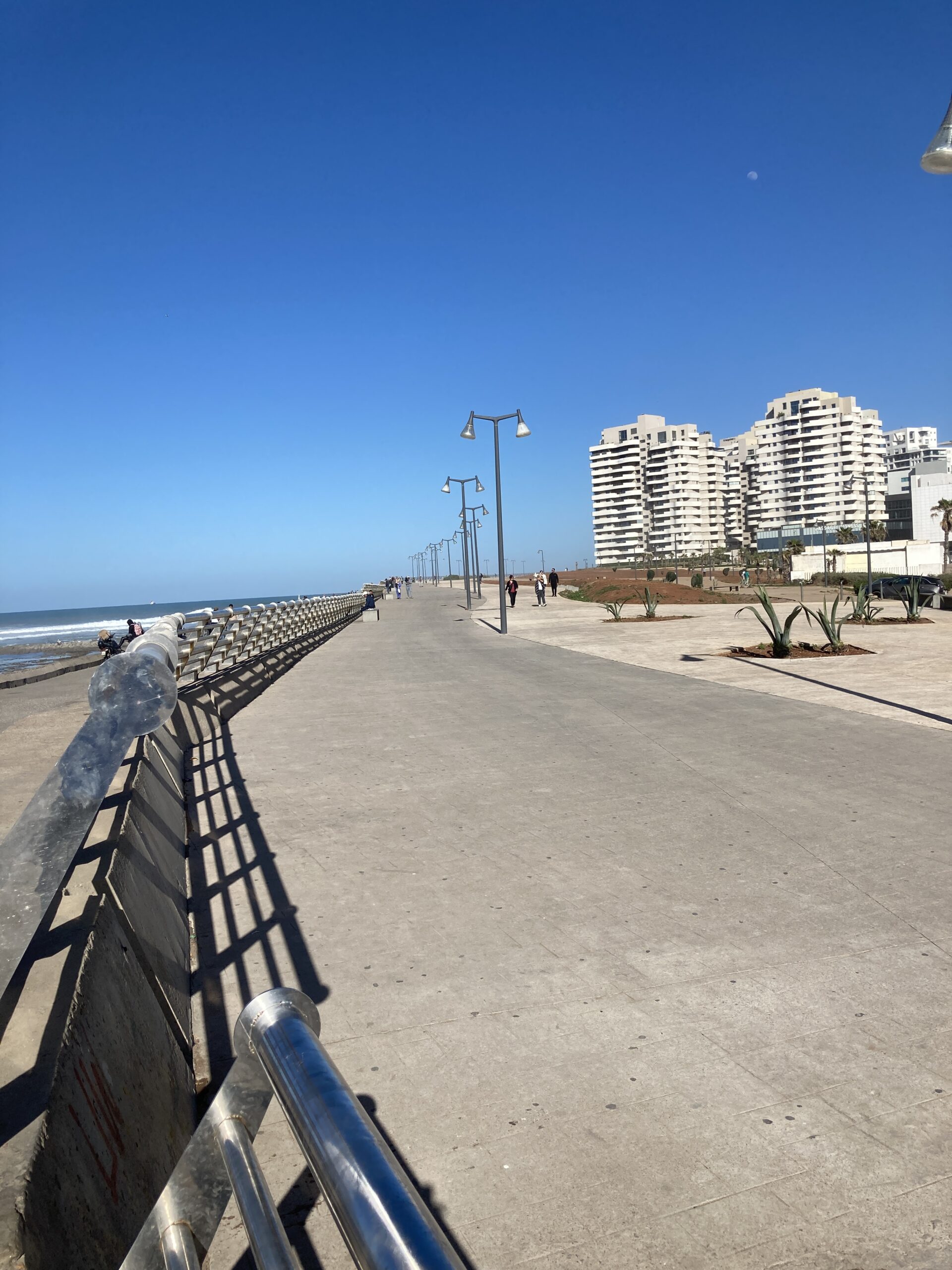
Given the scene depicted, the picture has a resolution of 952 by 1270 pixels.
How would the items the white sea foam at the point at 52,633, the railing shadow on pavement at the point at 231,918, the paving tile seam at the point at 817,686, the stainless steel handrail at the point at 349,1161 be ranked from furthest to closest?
the white sea foam at the point at 52,633, the paving tile seam at the point at 817,686, the railing shadow on pavement at the point at 231,918, the stainless steel handrail at the point at 349,1161

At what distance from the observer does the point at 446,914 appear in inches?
189

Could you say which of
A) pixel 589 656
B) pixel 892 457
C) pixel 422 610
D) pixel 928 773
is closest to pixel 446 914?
pixel 928 773

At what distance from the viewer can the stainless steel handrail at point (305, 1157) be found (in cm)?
86

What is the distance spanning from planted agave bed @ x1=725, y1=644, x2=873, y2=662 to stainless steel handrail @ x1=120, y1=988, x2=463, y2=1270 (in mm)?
15150

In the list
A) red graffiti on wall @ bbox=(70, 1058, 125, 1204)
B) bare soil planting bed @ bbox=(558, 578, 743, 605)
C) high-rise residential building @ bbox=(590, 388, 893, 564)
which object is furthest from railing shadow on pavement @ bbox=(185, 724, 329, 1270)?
high-rise residential building @ bbox=(590, 388, 893, 564)

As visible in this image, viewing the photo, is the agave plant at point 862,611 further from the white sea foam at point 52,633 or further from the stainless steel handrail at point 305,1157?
the white sea foam at point 52,633

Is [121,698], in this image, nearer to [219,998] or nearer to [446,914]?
[219,998]

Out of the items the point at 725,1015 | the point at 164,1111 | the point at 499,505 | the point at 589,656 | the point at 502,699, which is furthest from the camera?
the point at 499,505

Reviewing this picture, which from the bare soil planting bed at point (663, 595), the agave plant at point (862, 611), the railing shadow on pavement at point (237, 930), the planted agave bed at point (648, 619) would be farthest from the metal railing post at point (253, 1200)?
the bare soil planting bed at point (663, 595)

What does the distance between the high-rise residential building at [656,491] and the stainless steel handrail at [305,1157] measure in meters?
169

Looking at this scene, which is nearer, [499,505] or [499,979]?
[499,979]

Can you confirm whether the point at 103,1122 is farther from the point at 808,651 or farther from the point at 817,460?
the point at 817,460

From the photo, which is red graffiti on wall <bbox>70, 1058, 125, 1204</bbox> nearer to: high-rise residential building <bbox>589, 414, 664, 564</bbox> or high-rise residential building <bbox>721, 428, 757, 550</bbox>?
high-rise residential building <bbox>589, 414, 664, 564</bbox>

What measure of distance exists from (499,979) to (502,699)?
833 cm
